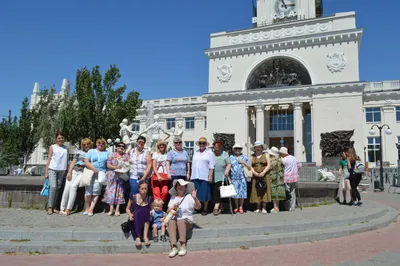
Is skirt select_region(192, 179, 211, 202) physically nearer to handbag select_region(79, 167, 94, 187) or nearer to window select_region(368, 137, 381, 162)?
handbag select_region(79, 167, 94, 187)

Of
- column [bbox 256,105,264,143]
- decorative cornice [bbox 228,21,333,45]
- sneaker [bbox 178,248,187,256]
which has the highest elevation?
decorative cornice [bbox 228,21,333,45]

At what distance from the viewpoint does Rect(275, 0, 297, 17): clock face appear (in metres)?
44.0

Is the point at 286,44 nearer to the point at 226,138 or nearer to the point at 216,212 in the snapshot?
the point at 226,138

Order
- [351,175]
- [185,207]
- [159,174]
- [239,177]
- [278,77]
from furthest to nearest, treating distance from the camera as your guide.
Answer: [278,77], [351,175], [239,177], [159,174], [185,207]

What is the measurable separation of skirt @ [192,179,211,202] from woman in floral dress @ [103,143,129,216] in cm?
189

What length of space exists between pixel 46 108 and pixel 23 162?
6185 mm

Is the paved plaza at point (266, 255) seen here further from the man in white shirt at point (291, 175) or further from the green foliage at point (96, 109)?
the green foliage at point (96, 109)

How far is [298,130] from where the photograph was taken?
126 ft

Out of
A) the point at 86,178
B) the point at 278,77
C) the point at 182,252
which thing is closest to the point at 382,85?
the point at 278,77

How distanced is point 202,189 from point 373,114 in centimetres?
3835

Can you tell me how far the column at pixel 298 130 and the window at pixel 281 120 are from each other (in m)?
3.92

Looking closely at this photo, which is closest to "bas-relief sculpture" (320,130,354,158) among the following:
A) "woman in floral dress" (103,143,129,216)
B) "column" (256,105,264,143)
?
"column" (256,105,264,143)

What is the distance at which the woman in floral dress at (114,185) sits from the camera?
288 inches

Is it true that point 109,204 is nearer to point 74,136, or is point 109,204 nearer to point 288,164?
point 288,164
